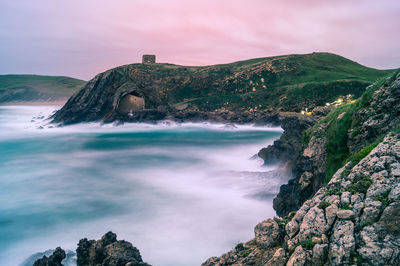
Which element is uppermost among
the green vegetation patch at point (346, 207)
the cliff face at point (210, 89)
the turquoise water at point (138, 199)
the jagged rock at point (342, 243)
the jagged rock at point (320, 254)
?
the cliff face at point (210, 89)

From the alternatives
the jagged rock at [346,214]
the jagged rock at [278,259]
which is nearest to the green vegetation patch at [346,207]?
the jagged rock at [346,214]

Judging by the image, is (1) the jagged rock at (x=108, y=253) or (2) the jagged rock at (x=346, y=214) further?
(1) the jagged rock at (x=108, y=253)

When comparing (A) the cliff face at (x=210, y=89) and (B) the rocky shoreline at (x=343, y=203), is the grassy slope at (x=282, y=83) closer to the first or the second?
(A) the cliff face at (x=210, y=89)

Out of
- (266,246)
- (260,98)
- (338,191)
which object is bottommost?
(266,246)

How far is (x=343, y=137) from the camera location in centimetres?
1180

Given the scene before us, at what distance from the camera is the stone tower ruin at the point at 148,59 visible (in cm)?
11738

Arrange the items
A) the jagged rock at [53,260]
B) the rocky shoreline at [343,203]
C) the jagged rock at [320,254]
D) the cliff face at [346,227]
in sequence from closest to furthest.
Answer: the cliff face at [346,227]
the rocky shoreline at [343,203]
the jagged rock at [320,254]
the jagged rock at [53,260]

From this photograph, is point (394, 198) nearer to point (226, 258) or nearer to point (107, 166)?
point (226, 258)

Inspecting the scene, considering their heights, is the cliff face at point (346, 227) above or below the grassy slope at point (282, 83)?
below

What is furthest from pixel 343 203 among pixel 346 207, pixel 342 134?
pixel 342 134

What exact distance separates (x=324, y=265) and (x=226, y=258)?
300 cm

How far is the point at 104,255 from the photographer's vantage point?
9.61m

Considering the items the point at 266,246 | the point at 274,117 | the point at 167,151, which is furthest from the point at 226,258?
the point at 274,117

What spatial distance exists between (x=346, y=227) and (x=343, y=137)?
23.6 feet
